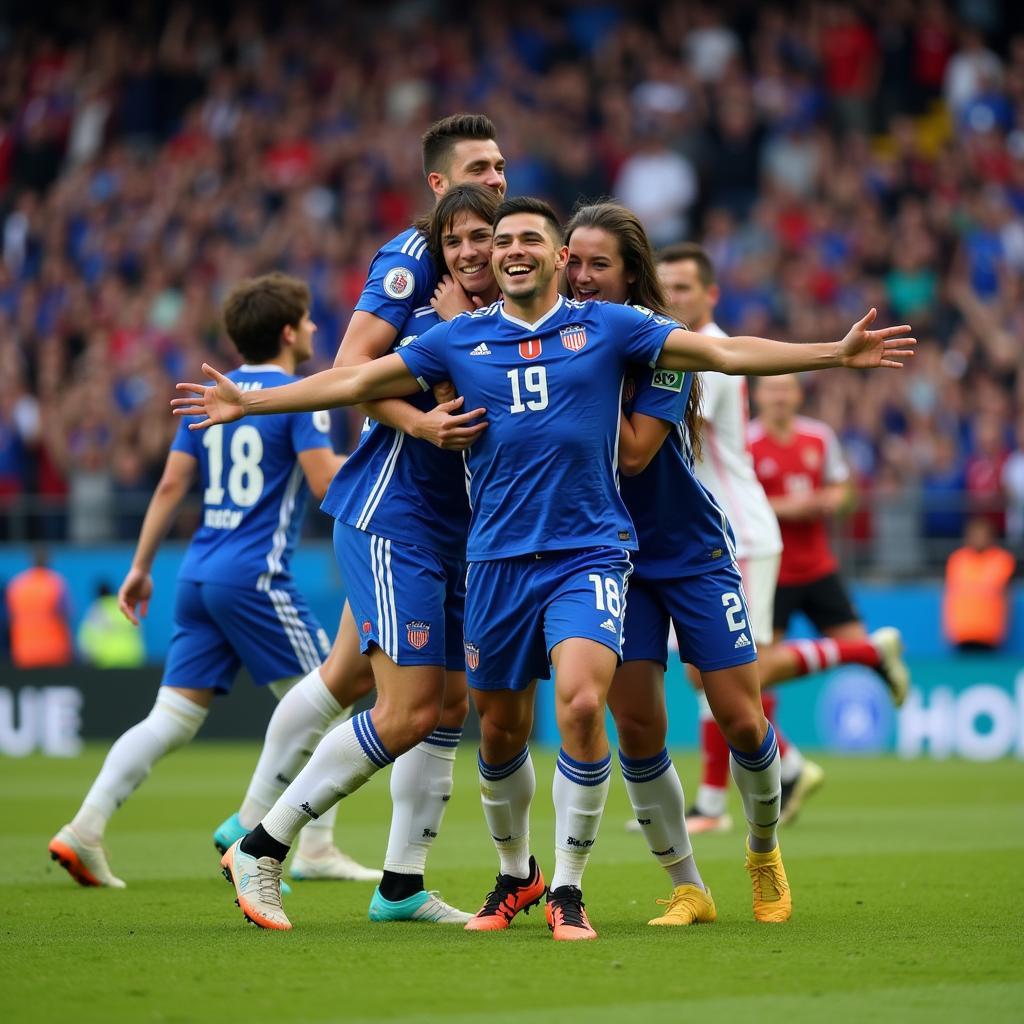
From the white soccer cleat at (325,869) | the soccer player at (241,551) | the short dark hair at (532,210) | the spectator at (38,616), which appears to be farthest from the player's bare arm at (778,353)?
the spectator at (38,616)

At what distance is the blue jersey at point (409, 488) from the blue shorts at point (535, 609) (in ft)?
1.37

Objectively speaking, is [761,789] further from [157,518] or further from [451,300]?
[157,518]

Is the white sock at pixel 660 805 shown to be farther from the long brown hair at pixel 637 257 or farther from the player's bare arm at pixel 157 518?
the player's bare arm at pixel 157 518

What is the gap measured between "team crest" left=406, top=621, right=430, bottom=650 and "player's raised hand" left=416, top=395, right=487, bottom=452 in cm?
62

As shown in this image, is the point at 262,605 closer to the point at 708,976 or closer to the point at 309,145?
the point at 708,976

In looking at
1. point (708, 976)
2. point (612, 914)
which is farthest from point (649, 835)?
point (708, 976)

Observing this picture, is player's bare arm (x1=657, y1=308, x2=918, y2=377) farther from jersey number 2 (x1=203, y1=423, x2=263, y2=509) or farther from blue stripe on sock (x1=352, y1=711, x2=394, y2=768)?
jersey number 2 (x1=203, y1=423, x2=263, y2=509)

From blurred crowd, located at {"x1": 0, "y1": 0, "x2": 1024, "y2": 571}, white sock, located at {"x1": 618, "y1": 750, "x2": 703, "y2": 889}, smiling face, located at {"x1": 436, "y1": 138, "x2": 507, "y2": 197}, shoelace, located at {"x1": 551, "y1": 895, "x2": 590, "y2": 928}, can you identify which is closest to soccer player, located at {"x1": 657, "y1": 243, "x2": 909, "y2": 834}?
smiling face, located at {"x1": 436, "y1": 138, "x2": 507, "y2": 197}

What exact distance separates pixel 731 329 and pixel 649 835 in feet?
44.2

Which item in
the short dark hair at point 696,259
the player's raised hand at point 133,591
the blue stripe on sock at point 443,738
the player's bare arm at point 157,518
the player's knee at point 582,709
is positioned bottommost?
the blue stripe on sock at point 443,738

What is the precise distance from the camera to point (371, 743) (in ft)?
20.2

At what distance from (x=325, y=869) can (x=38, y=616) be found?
10.8 meters

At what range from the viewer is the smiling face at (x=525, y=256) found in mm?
5965

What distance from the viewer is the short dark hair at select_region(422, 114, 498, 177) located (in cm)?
695
